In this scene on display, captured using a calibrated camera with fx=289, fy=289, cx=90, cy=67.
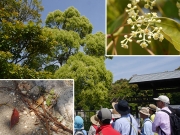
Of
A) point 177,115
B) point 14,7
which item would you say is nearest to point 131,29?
point 177,115

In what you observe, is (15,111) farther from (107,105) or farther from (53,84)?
(107,105)

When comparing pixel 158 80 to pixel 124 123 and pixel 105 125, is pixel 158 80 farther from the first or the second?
pixel 105 125

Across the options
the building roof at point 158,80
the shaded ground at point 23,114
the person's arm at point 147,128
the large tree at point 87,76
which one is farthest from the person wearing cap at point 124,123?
the large tree at point 87,76

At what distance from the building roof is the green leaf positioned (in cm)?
714

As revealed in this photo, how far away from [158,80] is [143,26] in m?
7.48

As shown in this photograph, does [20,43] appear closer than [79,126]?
No

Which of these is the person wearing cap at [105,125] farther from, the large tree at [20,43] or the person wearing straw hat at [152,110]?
the large tree at [20,43]

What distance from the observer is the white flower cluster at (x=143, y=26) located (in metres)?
1.50

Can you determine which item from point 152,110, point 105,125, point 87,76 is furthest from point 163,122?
point 87,76

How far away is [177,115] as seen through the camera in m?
2.88

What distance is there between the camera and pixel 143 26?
157 centimetres

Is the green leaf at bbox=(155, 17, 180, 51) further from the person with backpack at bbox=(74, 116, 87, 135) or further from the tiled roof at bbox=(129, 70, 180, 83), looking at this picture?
the tiled roof at bbox=(129, 70, 180, 83)

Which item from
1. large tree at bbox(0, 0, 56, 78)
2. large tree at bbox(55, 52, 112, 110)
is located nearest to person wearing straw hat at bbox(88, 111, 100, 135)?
large tree at bbox(0, 0, 56, 78)

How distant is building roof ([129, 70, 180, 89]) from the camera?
867cm
